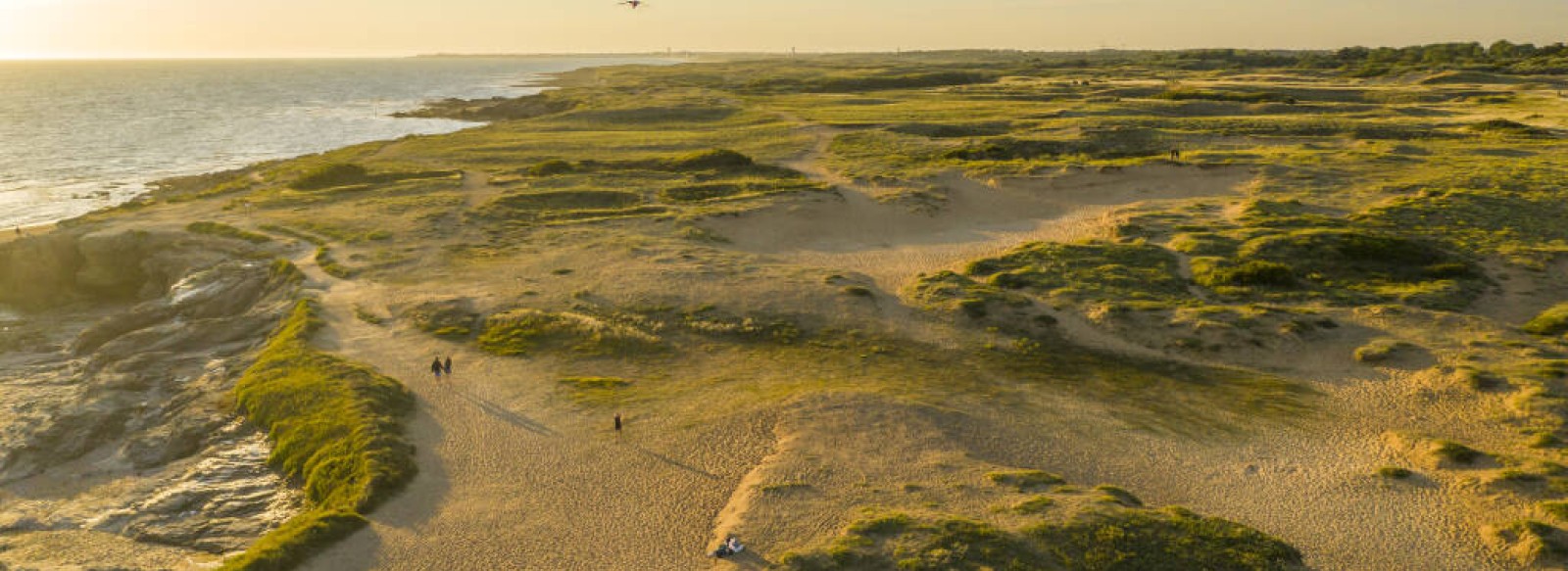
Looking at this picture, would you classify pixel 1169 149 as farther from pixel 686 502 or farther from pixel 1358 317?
pixel 686 502

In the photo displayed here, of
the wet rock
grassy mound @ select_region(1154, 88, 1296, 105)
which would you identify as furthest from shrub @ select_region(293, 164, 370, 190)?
grassy mound @ select_region(1154, 88, 1296, 105)

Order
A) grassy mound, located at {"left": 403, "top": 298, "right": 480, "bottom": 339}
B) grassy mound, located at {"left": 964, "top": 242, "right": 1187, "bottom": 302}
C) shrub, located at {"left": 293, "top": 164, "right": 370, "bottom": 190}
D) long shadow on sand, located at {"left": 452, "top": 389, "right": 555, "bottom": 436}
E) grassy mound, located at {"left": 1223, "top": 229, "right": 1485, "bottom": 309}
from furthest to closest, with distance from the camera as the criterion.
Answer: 1. shrub, located at {"left": 293, "top": 164, "right": 370, "bottom": 190}
2. grassy mound, located at {"left": 964, "top": 242, "right": 1187, "bottom": 302}
3. grassy mound, located at {"left": 1223, "top": 229, "right": 1485, "bottom": 309}
4. grassy mound, located at {"left": 403, "top": 298, "right": 480, "bottom": 339}
5. long shadow on sand, located at {"left": 452, "top": 389, "right": 555, "bottom": 436}

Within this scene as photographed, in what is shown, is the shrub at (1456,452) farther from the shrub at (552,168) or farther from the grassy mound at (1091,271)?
the shrub at (552,168)

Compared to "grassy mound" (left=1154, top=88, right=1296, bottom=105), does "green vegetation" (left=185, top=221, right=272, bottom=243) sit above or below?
below

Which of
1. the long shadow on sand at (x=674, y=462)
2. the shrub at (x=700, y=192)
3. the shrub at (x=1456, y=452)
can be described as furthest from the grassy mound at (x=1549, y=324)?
the shrub at (x=700, y=192)

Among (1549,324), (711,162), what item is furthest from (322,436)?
(711,162)

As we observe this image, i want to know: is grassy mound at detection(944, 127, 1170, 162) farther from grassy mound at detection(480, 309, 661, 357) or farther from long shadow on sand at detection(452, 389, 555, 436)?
long shadow on sand at detection(452, 389, 555, 436)

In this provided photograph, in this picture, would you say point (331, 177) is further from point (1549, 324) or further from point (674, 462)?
point (1549, 324)

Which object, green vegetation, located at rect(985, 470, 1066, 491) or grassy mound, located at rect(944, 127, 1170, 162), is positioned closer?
green vegetation, located at rect(985, 470, 1066, 491)
